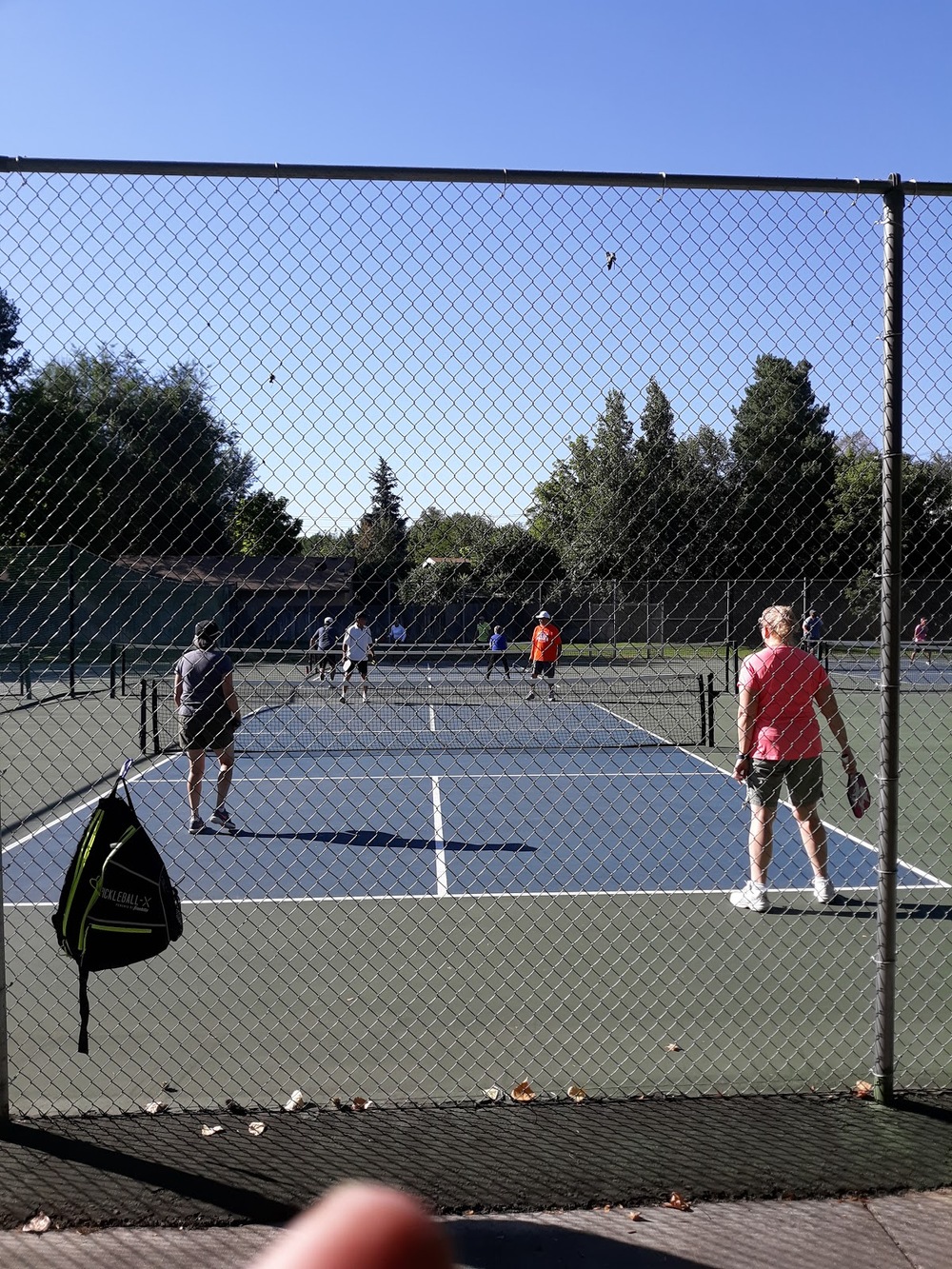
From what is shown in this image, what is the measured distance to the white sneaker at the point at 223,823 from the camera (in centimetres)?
956

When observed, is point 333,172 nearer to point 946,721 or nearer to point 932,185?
point 932,185

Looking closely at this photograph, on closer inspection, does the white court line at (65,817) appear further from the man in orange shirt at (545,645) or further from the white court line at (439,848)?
the man in orange shirt at (545,645)

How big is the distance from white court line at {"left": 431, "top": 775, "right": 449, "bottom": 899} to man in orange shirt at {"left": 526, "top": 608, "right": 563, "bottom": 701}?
1746mm

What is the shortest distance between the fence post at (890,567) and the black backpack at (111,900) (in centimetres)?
241

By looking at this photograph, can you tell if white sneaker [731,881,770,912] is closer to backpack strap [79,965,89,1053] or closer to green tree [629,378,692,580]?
green tree [629,378,692,580]

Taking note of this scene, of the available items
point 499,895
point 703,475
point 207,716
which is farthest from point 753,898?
point 207,716

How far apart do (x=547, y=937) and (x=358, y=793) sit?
A: 19.1 ft

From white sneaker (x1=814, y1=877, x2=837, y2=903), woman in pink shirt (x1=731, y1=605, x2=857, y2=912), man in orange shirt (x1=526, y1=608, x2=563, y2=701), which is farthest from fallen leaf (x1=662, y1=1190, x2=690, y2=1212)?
man in orange shirt (x1=526, y1=608, x2=563, y2=701)

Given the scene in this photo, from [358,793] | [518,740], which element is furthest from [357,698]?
[358,793]

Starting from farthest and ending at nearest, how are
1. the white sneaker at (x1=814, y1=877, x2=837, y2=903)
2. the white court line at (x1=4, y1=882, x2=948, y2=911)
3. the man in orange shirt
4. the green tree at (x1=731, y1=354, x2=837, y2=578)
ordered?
the man in orange shirt
the white court line at (x1=4, y1=882, x2=948, y2=911)
the white sneaker at (x1=814, y1=877, x2=837, y2=903)
the green tree at (x1=731, y1=354, x2=837, y2=578)

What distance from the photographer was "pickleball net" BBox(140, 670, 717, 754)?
15328mm

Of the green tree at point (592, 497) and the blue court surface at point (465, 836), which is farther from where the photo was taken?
the blue court surface at point (465, 836)

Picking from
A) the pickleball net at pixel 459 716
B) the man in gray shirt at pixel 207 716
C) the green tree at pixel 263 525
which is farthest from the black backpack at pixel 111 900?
the pickleball net at pixel 459 716

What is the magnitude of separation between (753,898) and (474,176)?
450cm
